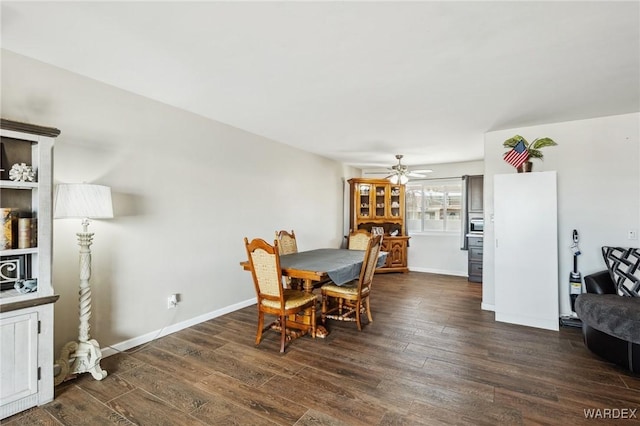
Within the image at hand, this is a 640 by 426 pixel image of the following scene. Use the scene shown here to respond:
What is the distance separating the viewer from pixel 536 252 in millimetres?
3582

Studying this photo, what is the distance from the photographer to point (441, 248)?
263 inches

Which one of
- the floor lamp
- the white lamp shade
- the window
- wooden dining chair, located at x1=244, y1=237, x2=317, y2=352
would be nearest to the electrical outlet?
the floor lamp

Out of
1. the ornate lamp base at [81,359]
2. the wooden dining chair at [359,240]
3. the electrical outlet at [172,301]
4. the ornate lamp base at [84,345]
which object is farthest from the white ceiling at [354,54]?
the ornate lamp base at [81,359]

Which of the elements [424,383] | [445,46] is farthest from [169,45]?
[424,383]

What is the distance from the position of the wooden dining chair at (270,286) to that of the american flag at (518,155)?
3021 mm

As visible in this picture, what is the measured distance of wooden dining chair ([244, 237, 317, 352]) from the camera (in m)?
2.85

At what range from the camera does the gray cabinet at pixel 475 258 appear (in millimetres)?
5840

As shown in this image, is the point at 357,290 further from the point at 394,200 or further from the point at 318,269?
the point at 394,200

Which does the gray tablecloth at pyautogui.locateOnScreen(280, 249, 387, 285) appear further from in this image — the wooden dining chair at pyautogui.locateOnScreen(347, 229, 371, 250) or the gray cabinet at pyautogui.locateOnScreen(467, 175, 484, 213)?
the gray cabinet at pyautogui.locateOnScreen(467, 175, 484, 213)

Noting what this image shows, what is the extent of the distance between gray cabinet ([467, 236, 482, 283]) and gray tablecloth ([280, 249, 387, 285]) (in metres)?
2.78

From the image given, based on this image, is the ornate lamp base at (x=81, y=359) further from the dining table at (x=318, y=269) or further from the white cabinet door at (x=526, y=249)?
the white cabinet door at (x=526, y=249)

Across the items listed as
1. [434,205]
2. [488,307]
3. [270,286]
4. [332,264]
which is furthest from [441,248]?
[270,286]

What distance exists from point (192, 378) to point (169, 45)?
2.52m

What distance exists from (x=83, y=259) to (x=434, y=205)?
21.1 feet
